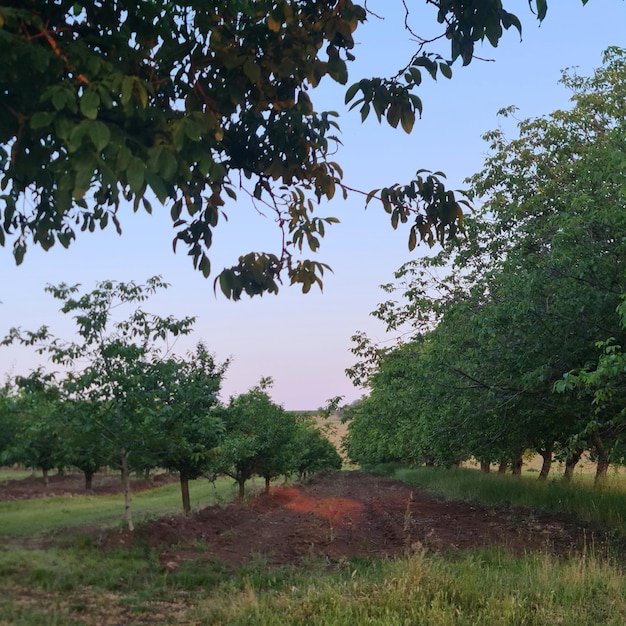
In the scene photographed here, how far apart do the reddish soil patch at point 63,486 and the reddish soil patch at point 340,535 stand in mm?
24539

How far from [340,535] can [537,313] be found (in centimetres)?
744

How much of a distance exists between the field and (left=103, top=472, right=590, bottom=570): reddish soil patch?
0.18 feet

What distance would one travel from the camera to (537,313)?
38.1ft

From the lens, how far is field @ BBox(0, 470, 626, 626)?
700 cm

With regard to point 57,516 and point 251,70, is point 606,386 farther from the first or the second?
point 57,516

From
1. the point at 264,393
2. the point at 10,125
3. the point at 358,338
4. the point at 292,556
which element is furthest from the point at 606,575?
the point at 264,393

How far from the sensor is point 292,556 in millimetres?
12680

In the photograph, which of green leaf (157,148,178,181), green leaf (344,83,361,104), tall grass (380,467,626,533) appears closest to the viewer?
green leaf (157,148,178,181)

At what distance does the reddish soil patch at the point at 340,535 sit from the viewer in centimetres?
1275

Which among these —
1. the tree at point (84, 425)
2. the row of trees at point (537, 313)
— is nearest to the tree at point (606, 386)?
the row of trees at point (537, 313)

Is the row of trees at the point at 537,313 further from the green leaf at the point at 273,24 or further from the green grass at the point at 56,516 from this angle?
the green grass at the point at 56,516

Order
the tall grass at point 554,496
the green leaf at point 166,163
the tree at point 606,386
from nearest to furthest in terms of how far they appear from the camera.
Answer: the green leaf at point 166,163, the tree at point 606,386, the tall grass at point 554,496

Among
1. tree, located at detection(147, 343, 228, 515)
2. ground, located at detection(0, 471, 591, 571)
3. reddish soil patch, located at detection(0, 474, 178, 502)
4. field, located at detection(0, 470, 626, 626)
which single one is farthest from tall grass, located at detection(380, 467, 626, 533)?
reddish soil patch, located at detection(0, 474, 178, 502)

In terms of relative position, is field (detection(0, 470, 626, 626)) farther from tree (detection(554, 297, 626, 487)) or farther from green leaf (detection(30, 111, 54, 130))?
green leaf (detection(30, 111, 54, 130))
